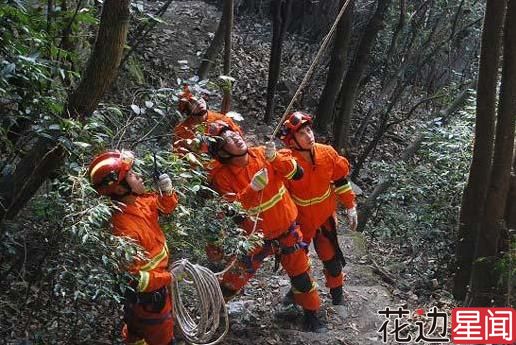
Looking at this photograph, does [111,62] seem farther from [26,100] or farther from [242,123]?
[242,123]

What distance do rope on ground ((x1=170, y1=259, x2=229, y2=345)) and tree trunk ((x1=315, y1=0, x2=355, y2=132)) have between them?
7340 mm

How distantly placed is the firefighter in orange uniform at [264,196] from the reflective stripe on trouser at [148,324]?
96 cm

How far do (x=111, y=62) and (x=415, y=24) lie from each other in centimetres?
1022

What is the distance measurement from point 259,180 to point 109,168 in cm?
144

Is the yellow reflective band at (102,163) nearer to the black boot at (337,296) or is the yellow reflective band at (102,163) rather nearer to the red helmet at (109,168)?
the red helmet at (109,168)

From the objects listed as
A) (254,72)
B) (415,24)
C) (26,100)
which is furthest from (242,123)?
(26,100)

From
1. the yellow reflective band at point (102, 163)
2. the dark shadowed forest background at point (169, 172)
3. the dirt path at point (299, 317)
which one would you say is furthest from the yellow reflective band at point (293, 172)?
the yellow reflective band at point (102, 163)

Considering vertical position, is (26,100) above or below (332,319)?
above

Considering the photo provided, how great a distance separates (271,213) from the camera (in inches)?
205

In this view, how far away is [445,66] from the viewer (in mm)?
15273

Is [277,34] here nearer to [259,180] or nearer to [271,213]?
[271,213]

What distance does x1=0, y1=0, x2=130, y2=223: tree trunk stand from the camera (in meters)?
3.58
